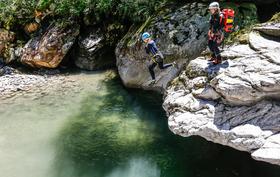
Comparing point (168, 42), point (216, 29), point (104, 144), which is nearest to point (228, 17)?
point (216, 29)

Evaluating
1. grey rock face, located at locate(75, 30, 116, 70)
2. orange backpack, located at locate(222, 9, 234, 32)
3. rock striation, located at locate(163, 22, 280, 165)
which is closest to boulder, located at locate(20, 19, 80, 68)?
grey rock face, located at locate(75, 30, 116, 70)

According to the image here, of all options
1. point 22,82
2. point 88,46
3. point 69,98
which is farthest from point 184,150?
point 22,82

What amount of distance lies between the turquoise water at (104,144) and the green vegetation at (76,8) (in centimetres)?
550

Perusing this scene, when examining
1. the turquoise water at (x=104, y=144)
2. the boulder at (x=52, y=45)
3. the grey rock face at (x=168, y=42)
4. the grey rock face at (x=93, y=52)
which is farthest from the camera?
the grey rock face at (x=93, y=52)

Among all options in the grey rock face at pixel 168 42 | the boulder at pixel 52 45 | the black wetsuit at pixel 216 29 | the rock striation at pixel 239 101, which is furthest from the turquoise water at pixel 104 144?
the boulder at pixel 52 45

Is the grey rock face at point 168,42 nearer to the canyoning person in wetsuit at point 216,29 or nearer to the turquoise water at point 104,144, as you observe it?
the turquoise water at point 104,144

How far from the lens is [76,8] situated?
1161 cm

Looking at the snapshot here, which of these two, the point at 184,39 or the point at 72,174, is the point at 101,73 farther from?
the point at 72,174

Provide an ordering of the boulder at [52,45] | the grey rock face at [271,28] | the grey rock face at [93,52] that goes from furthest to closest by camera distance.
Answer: the grey rock face at [93,52], the boulder at [52,45], the grey rock face at [271,28]

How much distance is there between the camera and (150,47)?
6742mm

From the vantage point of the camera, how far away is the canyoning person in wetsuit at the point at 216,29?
511cm

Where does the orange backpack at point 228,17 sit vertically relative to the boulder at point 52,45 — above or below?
above

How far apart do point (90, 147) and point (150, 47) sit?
4.21 m

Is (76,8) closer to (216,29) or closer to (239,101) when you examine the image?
(216,29)
